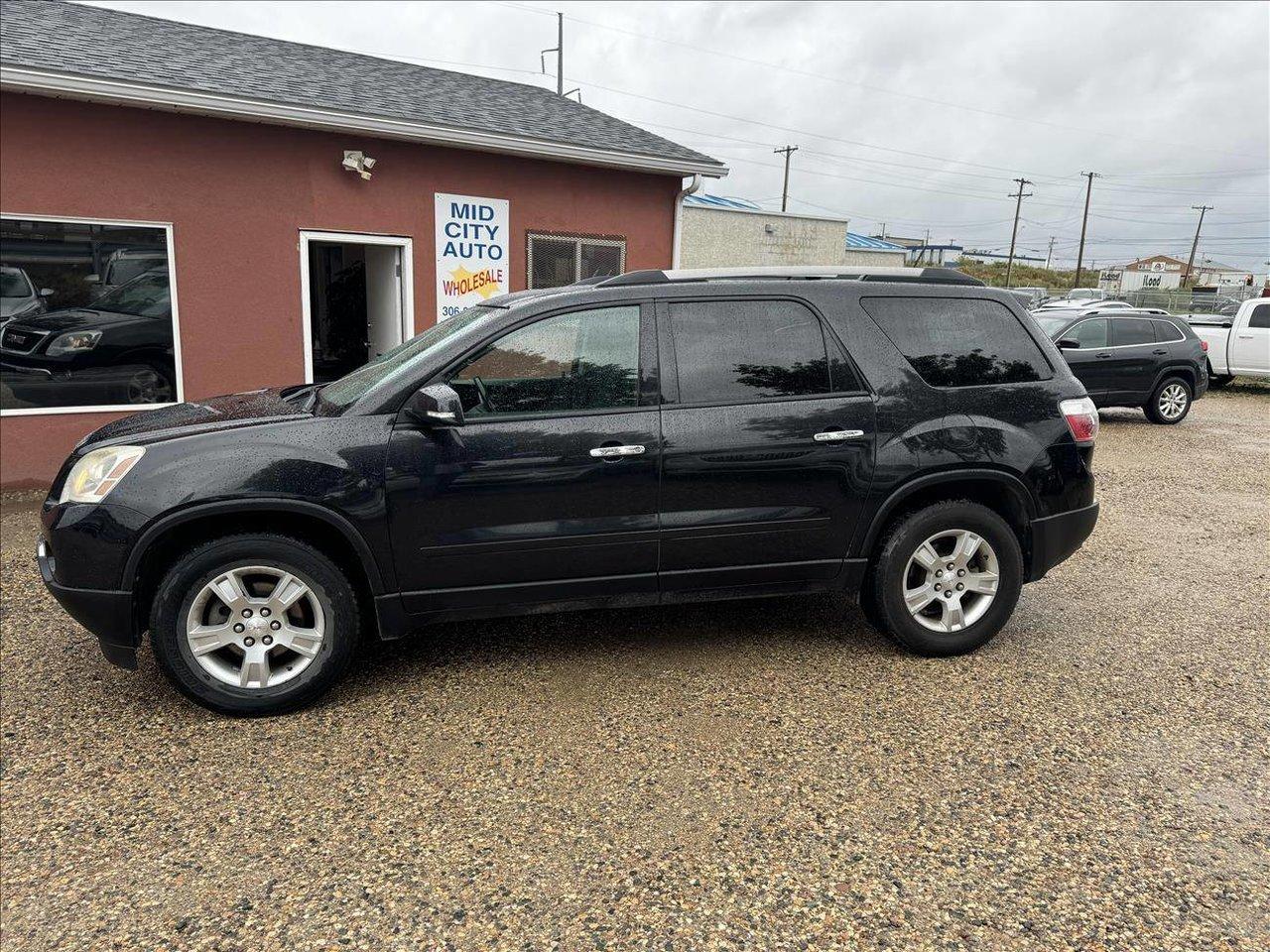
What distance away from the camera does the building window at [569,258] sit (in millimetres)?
9539

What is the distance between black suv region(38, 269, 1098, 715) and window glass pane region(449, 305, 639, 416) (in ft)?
0.03

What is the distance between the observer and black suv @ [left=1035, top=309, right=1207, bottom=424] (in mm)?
12648

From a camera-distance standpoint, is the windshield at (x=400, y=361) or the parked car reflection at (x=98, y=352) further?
the parked car reflection at (x=98, y=352)

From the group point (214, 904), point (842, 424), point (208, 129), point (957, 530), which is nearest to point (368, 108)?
point (208, 129)

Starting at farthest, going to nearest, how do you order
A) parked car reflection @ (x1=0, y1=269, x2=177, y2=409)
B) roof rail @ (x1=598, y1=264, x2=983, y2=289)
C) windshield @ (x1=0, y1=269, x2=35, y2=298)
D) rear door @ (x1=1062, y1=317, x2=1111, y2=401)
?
rear door @ (x1=1062, y1=317, x2=1111, y2=401)
parked car reflection @ (x1=0, y1=269, x2=177, y2=409)
windshield @ (x1=0, y1=269, x2=35, y2=298)
roof rail @ (x1=598, y1=264, x2=983, y2=289)

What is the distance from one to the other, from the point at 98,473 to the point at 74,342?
482 centimetres

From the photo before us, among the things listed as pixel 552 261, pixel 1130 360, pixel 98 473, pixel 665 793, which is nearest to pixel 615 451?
pixel 665 793

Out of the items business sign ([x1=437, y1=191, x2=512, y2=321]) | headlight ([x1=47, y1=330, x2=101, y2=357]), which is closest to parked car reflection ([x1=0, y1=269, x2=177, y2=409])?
headlight ([x1=47, y1=330, x2=101, y2=357])

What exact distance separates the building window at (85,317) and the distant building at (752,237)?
45.5 feet

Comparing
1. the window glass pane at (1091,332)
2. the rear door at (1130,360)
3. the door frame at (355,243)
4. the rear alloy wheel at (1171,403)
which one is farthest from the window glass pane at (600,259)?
the rear alloy wheel at (1171,403)

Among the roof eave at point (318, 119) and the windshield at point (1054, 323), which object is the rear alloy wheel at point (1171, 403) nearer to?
the windshield at point (1054, 323)

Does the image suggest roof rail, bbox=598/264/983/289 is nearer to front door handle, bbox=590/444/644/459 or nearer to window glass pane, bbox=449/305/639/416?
window glass pane, bbox=449/305/639/416

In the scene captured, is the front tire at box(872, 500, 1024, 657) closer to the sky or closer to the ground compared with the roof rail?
closer to the ground

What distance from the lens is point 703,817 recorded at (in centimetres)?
289
